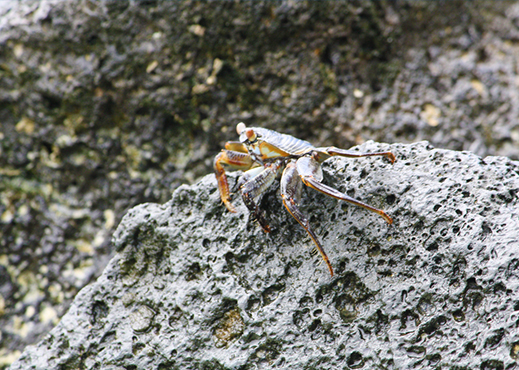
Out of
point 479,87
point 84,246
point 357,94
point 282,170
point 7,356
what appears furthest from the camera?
point 479,87

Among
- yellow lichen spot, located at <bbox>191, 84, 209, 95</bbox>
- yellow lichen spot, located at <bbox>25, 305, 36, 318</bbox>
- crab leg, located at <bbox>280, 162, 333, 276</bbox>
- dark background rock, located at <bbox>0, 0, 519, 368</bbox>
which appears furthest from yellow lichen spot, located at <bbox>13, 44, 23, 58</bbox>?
crab leg, located at <bbox>280, 162, 333, 276</bbox>

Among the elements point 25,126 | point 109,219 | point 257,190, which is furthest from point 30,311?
point 257,190

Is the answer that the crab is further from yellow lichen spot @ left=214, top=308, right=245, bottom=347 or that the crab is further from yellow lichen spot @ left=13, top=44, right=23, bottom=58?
yellow lichen spot @ left=13, top=44, right=23, bottom=58

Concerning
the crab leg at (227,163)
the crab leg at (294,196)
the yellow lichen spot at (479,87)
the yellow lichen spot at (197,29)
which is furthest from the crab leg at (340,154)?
the yellow lichen spot at (479,87)

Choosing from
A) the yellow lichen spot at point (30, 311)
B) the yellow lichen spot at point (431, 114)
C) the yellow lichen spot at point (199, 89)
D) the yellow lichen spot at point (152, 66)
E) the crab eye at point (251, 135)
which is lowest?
the yellow lichen spot at point (431, 114)

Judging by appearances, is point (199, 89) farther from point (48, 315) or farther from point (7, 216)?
point (48, 315)

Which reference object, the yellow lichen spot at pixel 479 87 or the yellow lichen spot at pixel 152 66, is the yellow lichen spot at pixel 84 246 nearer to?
the yellow lichen spot at pixel 152 66
